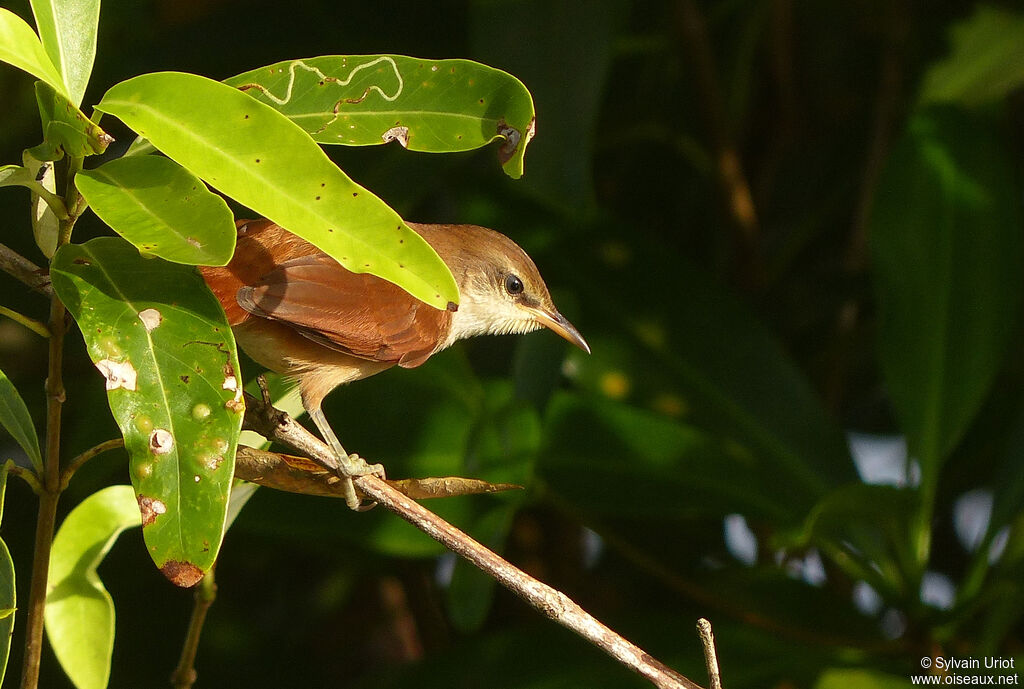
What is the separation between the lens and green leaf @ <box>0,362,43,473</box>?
1382 mm

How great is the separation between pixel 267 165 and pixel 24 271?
514 mm

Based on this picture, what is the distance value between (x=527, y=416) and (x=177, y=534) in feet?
4.15

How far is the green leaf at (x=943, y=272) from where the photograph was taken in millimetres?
2744

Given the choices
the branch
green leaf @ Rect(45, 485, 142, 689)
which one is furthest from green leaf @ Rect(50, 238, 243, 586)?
Result: green leaf @ Rect(45, 485, 142, 689)

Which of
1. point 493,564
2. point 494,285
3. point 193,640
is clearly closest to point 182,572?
point 493,564

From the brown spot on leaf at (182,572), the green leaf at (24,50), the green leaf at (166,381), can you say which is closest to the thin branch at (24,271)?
the green leaf at (166,381)

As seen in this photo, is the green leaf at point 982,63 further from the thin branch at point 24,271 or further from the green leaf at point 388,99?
the thin branch at point 24,271

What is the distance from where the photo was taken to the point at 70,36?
4.25 feet

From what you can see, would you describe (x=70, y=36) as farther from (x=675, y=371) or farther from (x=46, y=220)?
(x=675, y=371)

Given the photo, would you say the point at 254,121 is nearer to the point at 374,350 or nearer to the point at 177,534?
the point at 177,534

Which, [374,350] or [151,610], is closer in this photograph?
[374,350]

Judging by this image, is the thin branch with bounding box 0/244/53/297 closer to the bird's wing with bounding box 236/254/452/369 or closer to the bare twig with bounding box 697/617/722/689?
the bird's wing with bounding box 236/254/452/369

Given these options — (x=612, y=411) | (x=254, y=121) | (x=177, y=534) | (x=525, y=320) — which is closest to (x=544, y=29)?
(x=525, y=320)

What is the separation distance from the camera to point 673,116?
374cm
